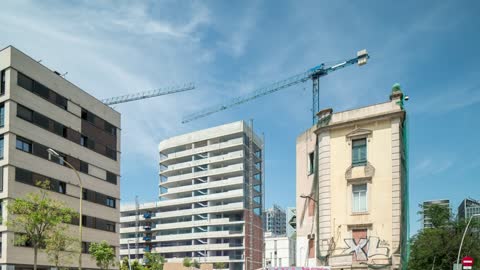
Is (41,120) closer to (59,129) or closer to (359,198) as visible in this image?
(59,129)

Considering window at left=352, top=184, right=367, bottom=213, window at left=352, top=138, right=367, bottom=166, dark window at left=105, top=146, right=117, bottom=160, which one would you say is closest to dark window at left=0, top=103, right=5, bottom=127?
dark window at left=105, top=146, right=117, bottom=160

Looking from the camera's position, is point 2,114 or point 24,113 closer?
point 2,114

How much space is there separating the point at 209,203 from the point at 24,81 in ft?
208

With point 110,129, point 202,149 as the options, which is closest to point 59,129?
point 110,129

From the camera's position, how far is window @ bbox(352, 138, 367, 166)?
29.0 meters

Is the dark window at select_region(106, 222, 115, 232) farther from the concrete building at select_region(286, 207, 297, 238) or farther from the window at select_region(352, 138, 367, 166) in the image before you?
Answer: the window at select_region(352, 138, 367, 166)

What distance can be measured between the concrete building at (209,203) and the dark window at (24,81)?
60.5 metres

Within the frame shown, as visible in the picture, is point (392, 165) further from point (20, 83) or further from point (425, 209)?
point (20, 83)

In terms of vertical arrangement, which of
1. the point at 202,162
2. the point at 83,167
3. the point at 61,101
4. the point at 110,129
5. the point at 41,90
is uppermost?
the point at 41,90

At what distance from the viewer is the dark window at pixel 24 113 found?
47897 millimetres

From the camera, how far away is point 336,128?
30188 mm

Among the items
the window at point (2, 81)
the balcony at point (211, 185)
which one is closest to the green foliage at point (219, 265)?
the balcony at point (211, 185)

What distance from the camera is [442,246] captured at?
43719 mm

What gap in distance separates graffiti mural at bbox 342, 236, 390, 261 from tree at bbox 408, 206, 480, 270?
18.4m
